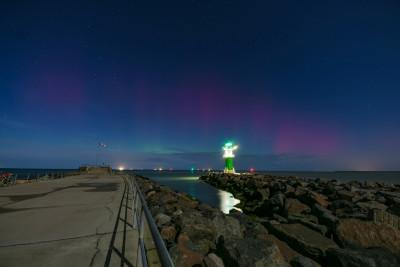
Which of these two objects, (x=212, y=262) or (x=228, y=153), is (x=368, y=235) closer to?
(x=212, y=262)

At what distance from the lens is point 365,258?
12.9ft

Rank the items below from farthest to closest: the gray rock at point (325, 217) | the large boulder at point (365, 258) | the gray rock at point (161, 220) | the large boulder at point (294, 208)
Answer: the large boulder at point (294, 208) < the gray rock at point (325, 217) < the gray rock at point (161, 220) < the large boulder at point (365, 258)

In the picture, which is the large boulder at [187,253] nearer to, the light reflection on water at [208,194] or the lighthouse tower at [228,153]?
the light reflection on water at [208,194]

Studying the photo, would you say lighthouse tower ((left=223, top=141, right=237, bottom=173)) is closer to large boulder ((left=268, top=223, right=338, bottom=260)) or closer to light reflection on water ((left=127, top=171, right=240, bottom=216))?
light reflection on water ((left=127, top=171, right=240, bottom=216))

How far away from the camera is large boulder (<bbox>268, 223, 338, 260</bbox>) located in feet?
16.3

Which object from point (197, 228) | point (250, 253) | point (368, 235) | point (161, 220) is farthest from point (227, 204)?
point (250, 253)

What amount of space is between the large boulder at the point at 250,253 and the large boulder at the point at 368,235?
2.63 m

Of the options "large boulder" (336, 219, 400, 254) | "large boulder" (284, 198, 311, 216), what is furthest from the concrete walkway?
"large boulder" (284, 198, 311, 216)

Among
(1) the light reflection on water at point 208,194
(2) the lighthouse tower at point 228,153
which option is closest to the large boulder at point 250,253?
(1) the light reflection on water at point 208,194

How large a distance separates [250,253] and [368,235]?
12.3 ft

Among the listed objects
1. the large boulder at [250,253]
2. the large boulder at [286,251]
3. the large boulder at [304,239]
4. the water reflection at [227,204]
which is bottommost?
the water reflection at [227,204]

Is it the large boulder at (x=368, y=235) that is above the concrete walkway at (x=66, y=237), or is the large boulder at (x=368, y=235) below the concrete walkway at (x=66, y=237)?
below

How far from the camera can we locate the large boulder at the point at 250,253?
396cm

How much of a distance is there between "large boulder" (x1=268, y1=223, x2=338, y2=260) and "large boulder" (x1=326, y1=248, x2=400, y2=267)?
554 mm
